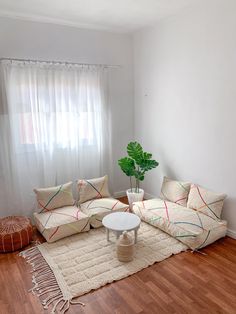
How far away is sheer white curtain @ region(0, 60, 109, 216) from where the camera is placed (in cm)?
326

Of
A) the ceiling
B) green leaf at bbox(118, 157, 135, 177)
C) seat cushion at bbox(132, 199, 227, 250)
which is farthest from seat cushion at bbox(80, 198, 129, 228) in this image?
the ceiling

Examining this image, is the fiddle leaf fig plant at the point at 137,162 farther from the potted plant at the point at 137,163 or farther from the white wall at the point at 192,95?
the white wall at the point at 192,95

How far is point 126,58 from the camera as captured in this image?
4188mm

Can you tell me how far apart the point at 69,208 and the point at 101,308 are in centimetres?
151

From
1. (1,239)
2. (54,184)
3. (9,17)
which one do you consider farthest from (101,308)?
(9,17)

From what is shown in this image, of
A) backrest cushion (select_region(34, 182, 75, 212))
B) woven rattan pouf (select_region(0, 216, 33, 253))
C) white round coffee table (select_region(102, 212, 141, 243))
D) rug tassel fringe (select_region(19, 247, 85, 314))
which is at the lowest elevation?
rug tassel fringe (select_region(19, 247, 85, 314))

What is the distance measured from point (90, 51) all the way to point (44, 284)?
10.3ft

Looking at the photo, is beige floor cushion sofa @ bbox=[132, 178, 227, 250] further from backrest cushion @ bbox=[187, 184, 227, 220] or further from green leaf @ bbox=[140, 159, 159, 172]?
green leaf @ bbox=[140, 159, 159, 172]

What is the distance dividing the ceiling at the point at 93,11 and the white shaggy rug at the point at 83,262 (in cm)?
270

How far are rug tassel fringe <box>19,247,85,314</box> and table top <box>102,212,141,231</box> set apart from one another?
2.39ft

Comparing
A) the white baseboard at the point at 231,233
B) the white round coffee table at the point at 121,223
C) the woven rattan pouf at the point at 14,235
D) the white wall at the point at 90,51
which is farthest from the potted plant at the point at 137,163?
the woven rattan pouf at the point at 14,235

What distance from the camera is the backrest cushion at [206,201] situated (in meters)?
2.95

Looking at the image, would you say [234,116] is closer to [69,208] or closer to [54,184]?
[69,208]

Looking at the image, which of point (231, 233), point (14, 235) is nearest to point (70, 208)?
point (14, 235)
